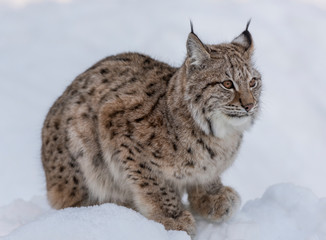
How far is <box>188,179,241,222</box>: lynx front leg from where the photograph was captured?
540cm

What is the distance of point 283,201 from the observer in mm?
5730

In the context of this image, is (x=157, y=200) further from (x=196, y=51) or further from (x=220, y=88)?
(x=196, y=51)

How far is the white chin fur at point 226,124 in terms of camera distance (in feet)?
16.3

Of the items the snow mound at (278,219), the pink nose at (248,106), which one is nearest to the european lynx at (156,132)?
the pink nose at (248,106)

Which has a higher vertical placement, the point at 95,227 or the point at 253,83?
the point at 253,83

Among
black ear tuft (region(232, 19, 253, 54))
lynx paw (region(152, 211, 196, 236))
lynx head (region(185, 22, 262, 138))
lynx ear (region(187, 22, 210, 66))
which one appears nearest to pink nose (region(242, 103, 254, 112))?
lynx head (region(185, 22, 262, 138))

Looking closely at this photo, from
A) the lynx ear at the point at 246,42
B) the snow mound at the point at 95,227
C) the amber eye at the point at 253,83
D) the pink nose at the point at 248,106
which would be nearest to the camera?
the snow mound at the point at 95,227

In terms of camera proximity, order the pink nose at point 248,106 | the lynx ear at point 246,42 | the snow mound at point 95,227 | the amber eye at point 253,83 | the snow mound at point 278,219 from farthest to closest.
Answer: the lynx ear at point 246,42 → the snow mound at point 278,219 → the amber eye at point 253,83 → the pink nose at point 248,106 → the snow mound at point 95,227

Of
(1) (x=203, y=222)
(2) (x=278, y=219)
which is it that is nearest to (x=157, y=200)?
(1) (x=203, y=222)

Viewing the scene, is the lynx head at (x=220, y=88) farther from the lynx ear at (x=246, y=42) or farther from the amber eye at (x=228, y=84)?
the lynx ear at (x=246, y=42)

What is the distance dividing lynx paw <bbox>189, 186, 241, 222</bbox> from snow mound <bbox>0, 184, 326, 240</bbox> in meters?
0.07

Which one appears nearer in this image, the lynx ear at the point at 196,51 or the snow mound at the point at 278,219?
the lynx ear at the point at 196,51

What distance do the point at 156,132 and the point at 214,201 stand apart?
82 centimetres

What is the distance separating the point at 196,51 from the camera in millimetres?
5090
